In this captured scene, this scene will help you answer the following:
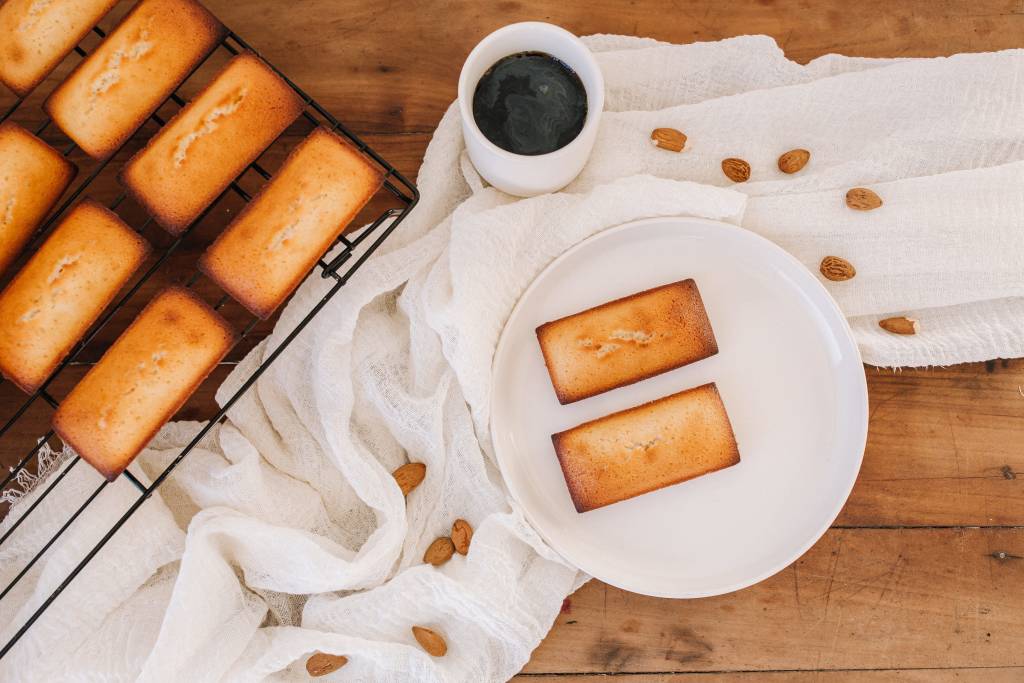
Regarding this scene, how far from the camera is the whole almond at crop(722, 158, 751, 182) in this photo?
1.26 meters

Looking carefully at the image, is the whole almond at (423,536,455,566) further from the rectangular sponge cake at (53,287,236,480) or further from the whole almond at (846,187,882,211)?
the whole almond at (846,187,882,211)

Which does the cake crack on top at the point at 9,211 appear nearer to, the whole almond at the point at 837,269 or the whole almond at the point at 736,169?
the whole almond at the point at 736,169

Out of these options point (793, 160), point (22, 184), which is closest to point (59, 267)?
point (22, 184)

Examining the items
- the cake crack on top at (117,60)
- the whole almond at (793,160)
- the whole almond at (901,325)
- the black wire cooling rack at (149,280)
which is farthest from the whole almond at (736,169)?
the cake crack on top at (117,60)

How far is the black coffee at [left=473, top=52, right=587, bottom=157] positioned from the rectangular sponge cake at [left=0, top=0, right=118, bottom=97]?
53cm

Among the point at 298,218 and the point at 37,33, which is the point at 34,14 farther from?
the point at 298,218

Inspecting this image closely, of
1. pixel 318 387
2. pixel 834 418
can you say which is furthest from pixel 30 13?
pixel 834 418

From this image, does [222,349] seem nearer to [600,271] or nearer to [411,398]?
[411,398]

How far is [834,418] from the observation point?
1241 millimetres

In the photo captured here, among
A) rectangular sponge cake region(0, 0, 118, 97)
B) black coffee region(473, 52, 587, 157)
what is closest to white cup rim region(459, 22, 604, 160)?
black coffee region(473, 52, 587, 157)

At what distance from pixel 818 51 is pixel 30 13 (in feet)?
3.86

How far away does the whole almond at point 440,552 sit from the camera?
1.22m

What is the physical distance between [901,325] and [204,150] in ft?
3.48

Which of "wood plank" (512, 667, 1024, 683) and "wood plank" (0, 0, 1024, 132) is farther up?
"wood plank" (0, 0, 1024, 132)
